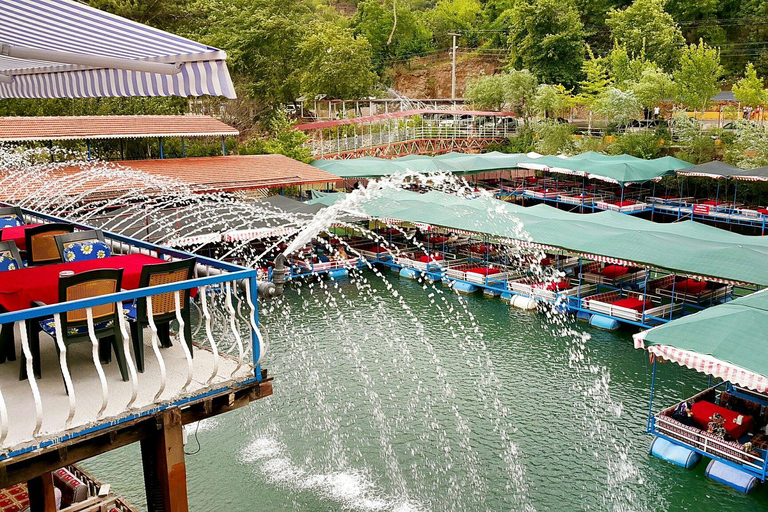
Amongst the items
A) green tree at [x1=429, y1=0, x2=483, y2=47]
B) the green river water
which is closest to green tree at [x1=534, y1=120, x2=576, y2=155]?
the green river water

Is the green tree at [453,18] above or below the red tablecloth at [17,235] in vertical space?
above

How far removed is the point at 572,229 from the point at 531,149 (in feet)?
108

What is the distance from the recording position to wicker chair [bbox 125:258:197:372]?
20.6ft

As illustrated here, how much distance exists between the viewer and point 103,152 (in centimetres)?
3266

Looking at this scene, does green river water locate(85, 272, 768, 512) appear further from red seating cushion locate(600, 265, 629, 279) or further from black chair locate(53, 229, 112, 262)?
black chair locate(53, 229, 112, 262)

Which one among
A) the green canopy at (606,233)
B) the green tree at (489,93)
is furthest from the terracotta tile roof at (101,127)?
the green tree at (489,93)

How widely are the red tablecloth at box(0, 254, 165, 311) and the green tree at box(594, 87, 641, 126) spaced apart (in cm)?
4524

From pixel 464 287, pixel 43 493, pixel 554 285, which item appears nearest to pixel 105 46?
pixel 43 493

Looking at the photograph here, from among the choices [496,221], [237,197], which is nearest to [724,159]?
[496,221]

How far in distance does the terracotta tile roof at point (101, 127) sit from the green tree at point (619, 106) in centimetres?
2740

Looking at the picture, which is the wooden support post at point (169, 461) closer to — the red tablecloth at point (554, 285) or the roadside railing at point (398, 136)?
the red tablecloth at point (554, 285)

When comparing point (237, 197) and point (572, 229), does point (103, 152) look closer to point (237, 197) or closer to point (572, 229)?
point (237, 197)

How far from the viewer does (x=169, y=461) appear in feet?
18.8

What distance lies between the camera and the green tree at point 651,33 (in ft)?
179
